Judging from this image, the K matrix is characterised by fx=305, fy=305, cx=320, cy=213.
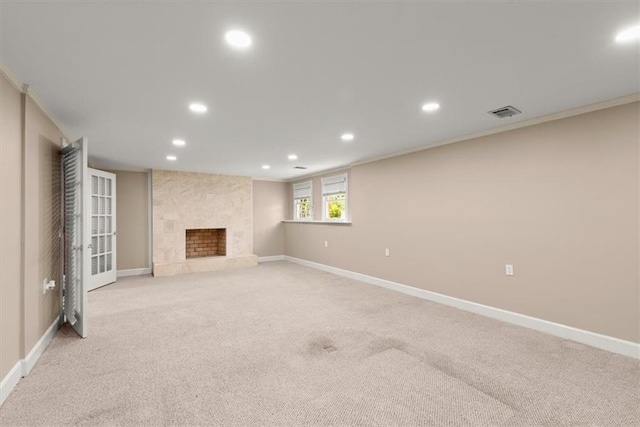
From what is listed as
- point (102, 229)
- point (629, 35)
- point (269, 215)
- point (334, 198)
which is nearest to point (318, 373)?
point (629, 35)

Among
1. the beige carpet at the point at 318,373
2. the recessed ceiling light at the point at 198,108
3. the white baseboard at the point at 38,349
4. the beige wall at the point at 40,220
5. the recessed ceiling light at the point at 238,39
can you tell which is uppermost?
the recessed ceiling light at the point at 198,108

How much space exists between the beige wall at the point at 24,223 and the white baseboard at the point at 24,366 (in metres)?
0.04

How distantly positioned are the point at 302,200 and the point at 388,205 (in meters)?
3.18

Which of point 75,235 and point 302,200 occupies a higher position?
point 302,200

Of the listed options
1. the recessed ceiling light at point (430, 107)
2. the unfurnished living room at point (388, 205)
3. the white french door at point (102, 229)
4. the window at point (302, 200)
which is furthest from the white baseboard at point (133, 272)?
the recessed ceiling light at point (430, 107)

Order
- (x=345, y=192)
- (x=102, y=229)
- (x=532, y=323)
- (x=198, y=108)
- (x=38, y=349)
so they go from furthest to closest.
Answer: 1. (x=345, y=192)
2. (x=102, y=229)
3. (x=532, y=323)
4. (x=198, y=108)
5. (x=38, y=349)

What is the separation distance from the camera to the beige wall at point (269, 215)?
307 inches

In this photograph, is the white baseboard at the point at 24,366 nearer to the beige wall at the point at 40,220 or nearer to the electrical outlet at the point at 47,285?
the beige wall at the point at 40,220

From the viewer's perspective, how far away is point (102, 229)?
535 centimetres

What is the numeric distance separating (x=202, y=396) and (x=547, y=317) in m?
3.33

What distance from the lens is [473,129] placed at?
A: 11.8ft

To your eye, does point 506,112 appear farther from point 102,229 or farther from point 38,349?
point 102,229

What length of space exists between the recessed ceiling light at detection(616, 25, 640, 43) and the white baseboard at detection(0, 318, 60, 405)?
433 centimetres

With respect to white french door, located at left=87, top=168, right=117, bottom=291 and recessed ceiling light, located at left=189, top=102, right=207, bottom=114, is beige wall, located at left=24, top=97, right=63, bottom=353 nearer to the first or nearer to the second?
recessed ceiling light, located at left=189, top=102, right=207, bottom=114
